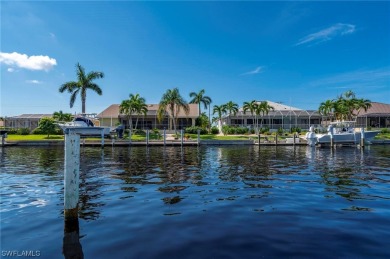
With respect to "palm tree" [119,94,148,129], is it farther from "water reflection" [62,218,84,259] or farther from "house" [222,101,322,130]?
"water reflection" [62,218,84,259]

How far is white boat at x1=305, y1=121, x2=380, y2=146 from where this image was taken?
39.9 m

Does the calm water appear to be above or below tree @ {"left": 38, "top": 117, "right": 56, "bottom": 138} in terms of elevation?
below

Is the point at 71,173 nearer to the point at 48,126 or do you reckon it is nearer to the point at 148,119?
the point at 48,126

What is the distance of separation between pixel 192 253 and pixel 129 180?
8.58 meters

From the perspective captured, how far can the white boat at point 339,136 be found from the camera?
1571 inches

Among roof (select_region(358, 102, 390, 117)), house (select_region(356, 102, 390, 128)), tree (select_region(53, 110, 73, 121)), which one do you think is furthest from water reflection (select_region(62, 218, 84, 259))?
roof (select_region(358, 102, 390, 117))

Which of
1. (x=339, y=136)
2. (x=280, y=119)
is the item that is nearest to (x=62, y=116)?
(x=280, y=119)

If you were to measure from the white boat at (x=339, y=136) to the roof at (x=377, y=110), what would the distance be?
2829 centimetres

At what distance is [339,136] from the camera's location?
4053 centimetres

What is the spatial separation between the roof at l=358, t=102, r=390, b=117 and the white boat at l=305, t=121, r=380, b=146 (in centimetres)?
2829

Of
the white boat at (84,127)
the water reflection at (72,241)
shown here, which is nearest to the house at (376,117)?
the white boat at (84,127)

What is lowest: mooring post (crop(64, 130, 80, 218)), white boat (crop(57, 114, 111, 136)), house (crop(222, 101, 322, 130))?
mooring post (crop(64, 130, 80, 218))

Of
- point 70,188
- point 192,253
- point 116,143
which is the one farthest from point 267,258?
point 116,143

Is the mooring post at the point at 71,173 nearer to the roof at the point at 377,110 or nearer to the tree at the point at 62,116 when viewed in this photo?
the tree at the point at 62,116
